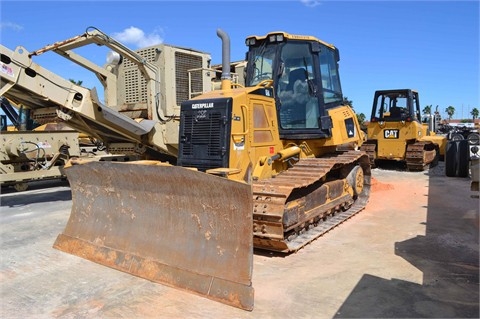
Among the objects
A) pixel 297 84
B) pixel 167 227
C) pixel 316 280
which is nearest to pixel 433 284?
pixel 316 280

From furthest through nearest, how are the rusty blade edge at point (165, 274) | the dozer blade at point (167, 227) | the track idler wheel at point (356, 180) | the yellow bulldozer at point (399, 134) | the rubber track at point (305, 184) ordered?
the yellow bulldozer at point (399, 134)
the track idler wheel at point (356, 180)
the rubber track at point (305, 184)
the dozer blade at point (167, 227)
the rusty blade edge at point (165, 274)

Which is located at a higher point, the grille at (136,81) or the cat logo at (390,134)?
the grille at (136,81)

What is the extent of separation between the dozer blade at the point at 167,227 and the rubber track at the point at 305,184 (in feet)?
2.79

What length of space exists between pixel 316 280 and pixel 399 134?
1079cm

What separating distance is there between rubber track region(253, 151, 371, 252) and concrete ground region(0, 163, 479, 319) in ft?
0.42

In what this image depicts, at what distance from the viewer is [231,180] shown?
13.3ft

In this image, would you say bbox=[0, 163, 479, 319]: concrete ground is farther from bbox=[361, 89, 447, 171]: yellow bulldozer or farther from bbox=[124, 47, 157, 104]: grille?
bbox=[361, 89, 447, 171]: yellow bulldozer

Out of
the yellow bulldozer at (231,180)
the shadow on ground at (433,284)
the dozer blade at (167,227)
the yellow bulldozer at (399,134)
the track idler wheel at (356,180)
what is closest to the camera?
the shadow on ground at (433,284)

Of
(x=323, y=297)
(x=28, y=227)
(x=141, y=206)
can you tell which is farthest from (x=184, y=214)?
Answer: (x=28, y=227)

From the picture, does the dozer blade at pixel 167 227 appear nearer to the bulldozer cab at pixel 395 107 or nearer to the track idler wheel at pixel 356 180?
the track idler wheel at pixel 356 180

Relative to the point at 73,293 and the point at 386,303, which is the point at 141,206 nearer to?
the point at 73,293

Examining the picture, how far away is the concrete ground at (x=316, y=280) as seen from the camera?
3656mm

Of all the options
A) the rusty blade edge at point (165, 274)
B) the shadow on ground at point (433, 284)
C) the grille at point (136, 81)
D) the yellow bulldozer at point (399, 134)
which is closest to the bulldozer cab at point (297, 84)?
the shadow on ground at point (433, 284)

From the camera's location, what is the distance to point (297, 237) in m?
5.50
